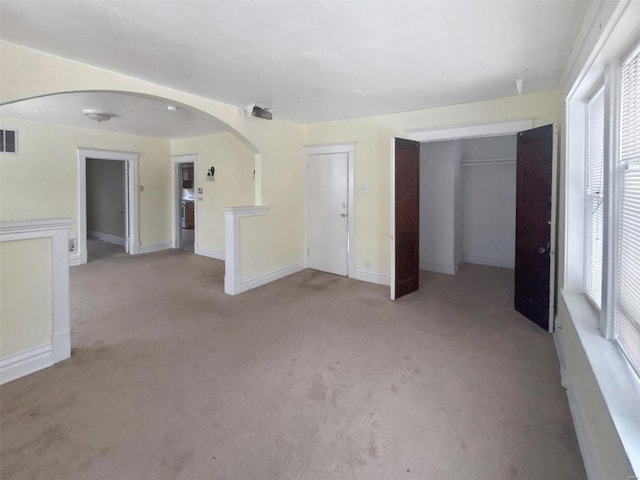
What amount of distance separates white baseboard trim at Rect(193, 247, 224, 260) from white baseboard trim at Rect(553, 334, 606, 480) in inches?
217

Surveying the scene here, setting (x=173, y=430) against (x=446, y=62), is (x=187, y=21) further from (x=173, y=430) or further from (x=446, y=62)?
(x=173, y=430)

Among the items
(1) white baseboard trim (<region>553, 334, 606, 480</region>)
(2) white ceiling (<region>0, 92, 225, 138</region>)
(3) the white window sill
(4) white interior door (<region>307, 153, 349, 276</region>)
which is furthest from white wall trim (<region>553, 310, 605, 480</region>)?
(2) white ceiling (<region>0, 92, 225, 138</region>)

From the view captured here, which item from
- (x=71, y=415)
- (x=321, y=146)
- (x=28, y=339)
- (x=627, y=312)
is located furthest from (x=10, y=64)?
(x=627, y=312)

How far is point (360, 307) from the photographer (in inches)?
148

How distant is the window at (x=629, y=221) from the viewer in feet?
4.53

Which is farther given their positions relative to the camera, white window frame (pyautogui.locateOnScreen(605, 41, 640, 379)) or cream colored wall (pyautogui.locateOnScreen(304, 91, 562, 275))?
cream colored wall (pyautogui.locateOnScreen(304, 91, 562, 275))

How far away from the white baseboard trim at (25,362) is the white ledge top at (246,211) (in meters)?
2.23

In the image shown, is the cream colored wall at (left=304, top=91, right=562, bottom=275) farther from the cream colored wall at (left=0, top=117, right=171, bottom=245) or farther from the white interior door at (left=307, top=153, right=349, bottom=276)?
the cream colored wall at (left=0, top=117, right=171, bottom=245)

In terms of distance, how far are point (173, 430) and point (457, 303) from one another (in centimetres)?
323

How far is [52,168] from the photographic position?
546cm

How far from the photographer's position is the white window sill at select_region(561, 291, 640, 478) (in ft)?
3.55

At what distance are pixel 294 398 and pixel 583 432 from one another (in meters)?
1.58

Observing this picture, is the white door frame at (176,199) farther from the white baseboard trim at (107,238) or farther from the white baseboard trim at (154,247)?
the white baseboard trim at (107,238)

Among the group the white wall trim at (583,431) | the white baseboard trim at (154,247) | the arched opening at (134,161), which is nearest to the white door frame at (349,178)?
the arched opening at (134,161)
